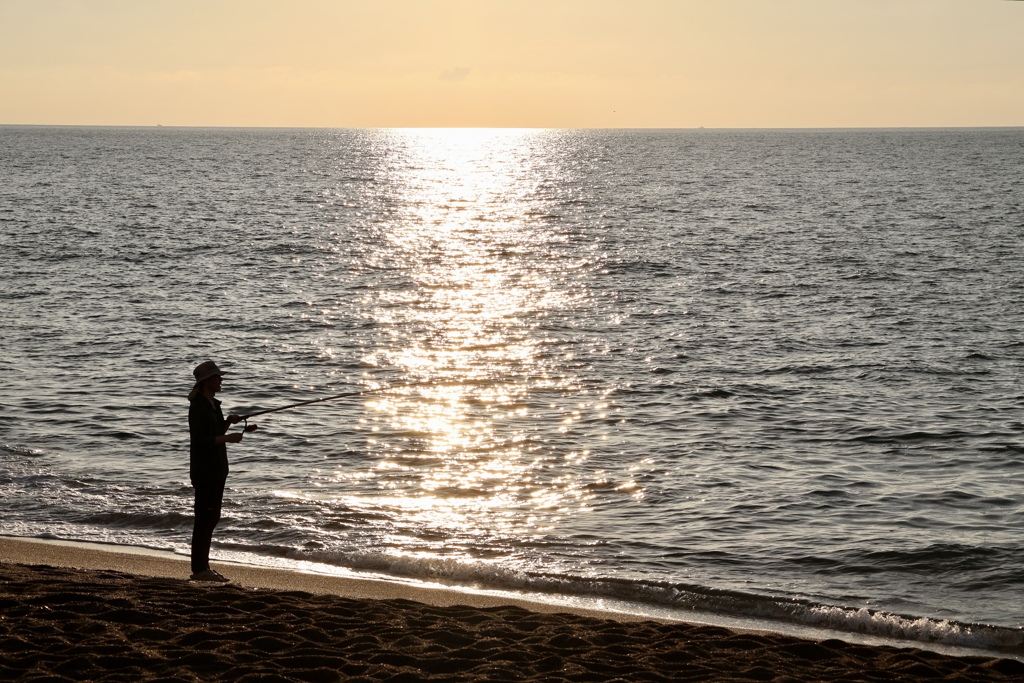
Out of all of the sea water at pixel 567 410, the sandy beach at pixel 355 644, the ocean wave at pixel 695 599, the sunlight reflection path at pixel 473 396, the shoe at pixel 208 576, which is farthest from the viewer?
the sunlight reflection path at pixel 473 396

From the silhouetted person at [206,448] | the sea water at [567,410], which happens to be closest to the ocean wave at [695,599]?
A: the sea water at [567,410]

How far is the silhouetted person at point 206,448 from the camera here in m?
8.48

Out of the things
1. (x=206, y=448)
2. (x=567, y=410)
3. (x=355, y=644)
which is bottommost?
(x=355, y=644)

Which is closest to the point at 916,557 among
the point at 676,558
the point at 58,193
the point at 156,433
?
the point at 676,558

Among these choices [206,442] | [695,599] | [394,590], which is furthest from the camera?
[695,599]

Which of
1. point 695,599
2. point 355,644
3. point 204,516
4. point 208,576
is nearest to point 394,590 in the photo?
point 208,576

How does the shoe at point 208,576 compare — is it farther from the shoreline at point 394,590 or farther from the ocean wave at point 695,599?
the ocean wave at point 695,599

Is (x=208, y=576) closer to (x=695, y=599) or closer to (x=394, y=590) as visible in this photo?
(x=394, y=590)

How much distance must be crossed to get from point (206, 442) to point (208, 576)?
1.20 m

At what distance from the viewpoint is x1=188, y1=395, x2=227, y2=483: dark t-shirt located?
8.48 metres

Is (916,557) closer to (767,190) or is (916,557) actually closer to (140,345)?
(140,345)

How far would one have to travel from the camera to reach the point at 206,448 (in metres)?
8.52

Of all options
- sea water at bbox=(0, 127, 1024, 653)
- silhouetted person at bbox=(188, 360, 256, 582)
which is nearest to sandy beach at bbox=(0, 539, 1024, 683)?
silhouetted person at bbox=(188, 360, 256, 582)

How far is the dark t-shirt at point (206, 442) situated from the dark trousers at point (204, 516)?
0.08 m
